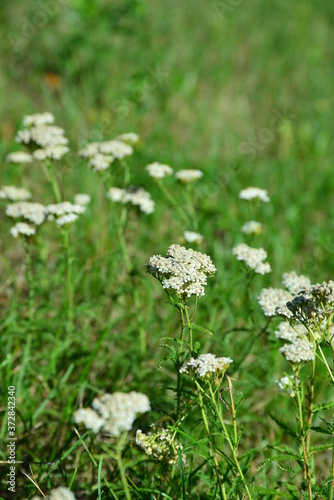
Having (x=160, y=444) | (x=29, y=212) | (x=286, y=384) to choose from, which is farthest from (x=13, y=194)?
(x=286, y=384)

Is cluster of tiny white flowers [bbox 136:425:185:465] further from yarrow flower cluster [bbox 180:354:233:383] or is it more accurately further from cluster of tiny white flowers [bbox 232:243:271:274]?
cluster of tiny white flowers [bbox 232:243:271:274]

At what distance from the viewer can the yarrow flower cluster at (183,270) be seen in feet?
6.45

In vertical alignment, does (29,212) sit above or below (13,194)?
below

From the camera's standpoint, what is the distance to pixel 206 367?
184 centimetres

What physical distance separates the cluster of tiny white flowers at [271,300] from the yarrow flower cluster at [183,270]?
514 mm

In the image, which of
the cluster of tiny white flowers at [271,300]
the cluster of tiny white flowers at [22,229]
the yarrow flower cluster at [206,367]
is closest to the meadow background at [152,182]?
the cluster of tiny white flowers at [271,300]

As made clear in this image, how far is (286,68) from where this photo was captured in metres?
7.18

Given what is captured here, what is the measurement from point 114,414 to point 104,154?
196 cm

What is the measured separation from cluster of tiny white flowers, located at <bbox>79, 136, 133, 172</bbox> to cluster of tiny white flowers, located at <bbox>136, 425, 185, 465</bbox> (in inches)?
64.4

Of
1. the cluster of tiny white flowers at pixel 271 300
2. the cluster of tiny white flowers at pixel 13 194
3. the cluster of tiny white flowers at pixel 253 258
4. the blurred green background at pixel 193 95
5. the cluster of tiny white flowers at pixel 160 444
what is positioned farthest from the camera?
the blurred green background at pixel 193 95

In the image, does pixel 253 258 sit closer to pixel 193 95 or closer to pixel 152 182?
pixel 152 182

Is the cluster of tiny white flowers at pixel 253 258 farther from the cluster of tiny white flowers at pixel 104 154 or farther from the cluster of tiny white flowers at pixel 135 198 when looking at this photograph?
the cluster of tiny white flowers at pixel 104 154

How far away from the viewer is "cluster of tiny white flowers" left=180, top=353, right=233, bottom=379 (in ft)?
6.03

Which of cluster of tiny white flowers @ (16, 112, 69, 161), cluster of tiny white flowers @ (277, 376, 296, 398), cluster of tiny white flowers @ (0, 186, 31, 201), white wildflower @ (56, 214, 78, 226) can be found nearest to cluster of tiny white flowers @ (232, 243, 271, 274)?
cluster of tiny white flowers @ (277, 376, 296, 398)
